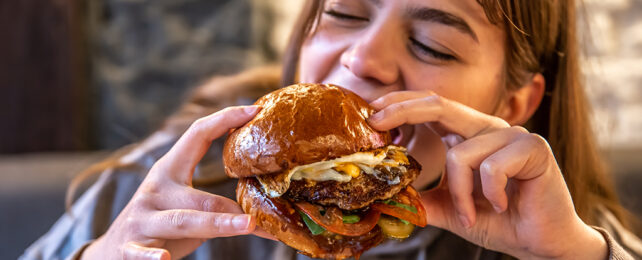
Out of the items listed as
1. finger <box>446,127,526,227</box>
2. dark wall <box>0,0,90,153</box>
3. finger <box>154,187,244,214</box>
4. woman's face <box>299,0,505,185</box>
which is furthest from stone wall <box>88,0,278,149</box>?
finger <box>446,127,526,227</box>

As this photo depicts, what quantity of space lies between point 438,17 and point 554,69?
71 cm

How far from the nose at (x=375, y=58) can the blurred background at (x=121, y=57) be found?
248cm

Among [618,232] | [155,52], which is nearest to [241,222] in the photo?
[618,232]

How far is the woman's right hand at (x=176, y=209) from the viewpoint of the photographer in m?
1.28

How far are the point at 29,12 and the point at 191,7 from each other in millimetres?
1109

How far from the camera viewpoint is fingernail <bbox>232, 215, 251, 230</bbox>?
3.94 feet

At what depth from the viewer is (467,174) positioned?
1439mm

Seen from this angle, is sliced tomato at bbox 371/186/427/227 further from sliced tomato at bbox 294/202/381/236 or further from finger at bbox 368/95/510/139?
finger at bbox 368/95/510/139

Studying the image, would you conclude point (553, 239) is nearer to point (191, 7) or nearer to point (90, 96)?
point (191, 7)

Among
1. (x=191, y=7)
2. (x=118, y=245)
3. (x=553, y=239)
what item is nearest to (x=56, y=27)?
(x=191, y=7)

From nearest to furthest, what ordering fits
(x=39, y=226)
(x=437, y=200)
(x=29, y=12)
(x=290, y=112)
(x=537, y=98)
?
1. (x=290, y=112)
2. (x=437, y=200)
3. (x=537, y=98)
4. (x=39, y=226)
5. (x=29, y=12)

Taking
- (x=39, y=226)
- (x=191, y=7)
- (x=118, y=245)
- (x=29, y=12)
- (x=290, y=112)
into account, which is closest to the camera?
(x=290, y=112)

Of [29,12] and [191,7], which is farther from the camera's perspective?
[191,7]

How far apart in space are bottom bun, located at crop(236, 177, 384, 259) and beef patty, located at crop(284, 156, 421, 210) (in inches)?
1.9
